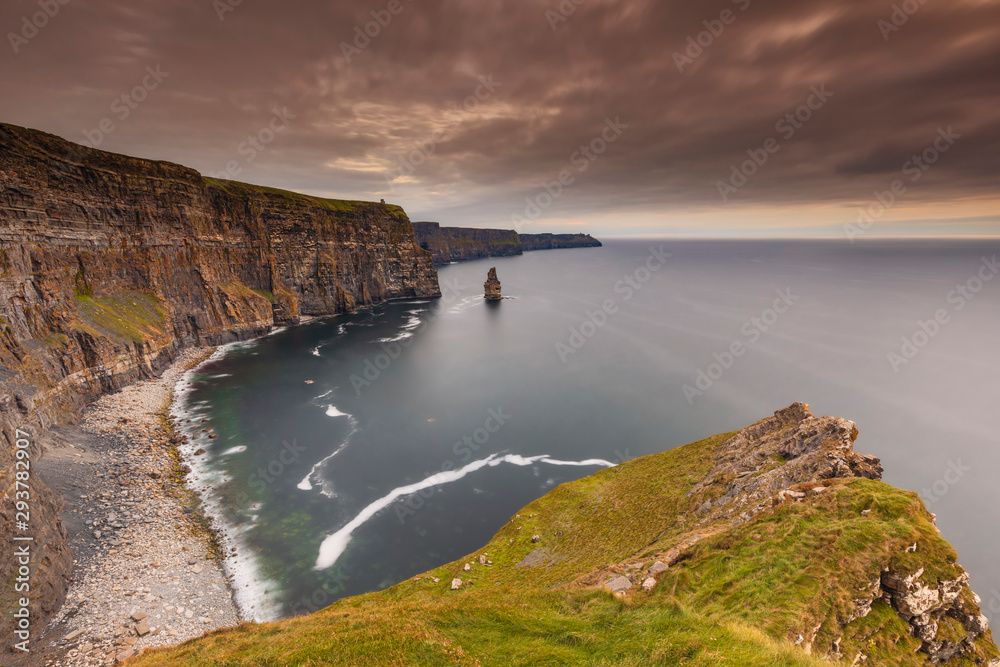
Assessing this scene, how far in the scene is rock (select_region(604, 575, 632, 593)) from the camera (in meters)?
18.3

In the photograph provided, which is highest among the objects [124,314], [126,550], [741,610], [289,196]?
[289,196]

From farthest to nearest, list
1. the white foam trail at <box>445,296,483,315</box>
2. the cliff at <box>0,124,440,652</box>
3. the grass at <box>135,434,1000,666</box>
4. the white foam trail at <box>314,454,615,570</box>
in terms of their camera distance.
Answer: the white foam trail at <box>445,296,483,315</box>, the cliff at <box>0,124,440,652</box>, the white foam trail at <box>314,454,615,570</box>, the grass at <box>135,434,1000,666</box>

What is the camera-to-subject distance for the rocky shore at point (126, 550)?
934 inches

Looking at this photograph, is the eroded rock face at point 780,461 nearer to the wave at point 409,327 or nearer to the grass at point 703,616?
the grass at point 703,616

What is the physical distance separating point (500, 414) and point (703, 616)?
47.3m

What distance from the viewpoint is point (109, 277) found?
216ft

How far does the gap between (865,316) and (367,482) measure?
155787mm

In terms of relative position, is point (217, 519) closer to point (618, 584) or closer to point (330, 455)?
point (330, 455)

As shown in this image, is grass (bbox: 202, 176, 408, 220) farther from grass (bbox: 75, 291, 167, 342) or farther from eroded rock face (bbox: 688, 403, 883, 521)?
eroded rock face (bbox: 688, 403, 883, 521)

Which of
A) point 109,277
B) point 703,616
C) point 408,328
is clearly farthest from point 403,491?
point 408,328

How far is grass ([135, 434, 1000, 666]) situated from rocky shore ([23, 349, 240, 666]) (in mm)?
9112

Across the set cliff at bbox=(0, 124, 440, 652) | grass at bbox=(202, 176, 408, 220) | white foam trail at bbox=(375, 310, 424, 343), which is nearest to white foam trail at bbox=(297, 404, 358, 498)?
cliff at bbox=(0, 124, 440, 652)

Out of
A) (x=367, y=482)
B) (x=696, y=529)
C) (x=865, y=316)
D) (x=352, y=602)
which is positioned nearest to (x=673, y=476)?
(x=696, y=529)

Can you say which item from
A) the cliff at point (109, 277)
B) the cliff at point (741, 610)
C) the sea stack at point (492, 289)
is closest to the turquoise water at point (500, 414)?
the cliff at point (109, 277)
